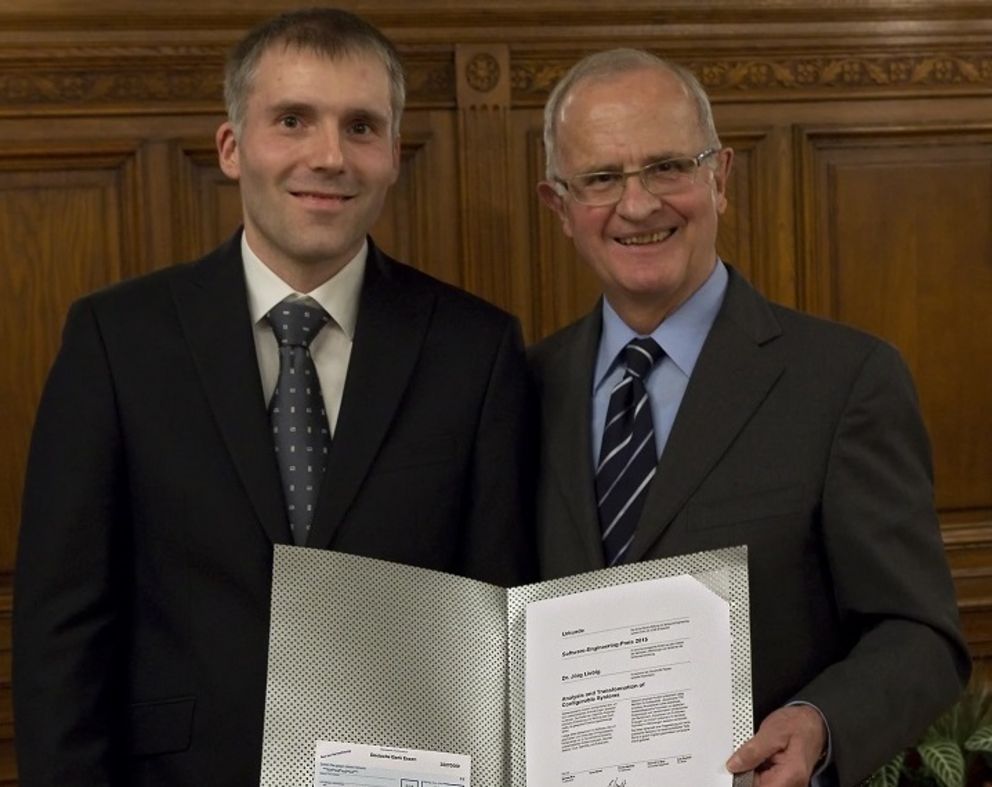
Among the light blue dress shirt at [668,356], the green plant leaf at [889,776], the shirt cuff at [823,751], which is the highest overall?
the light blue dress shirt at [668,356]

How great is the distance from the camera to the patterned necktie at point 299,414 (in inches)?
77.8

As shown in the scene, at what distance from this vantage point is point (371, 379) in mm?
2023

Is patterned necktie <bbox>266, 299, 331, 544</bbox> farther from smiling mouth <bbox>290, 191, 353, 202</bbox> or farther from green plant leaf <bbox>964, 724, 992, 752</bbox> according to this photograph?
green plant leaf <bbox>964, 724, 992, 752</bbox>

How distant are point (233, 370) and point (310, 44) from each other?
414 millimetres

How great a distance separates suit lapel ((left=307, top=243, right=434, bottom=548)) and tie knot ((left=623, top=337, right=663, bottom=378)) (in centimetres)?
27

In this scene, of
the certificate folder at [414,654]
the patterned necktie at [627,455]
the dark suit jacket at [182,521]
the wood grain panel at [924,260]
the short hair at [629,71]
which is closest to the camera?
the certificate folder at [414,654]

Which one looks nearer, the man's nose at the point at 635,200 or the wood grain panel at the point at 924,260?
the man's nose at the point at 635,200

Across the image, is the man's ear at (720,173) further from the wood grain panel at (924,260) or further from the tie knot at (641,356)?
the wood grain panel at (924,260)

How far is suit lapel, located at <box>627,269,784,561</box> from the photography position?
1.99 metres

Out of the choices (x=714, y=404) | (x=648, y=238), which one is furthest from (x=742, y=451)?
(x=648, y=238)

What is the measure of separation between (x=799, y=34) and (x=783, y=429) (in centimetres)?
163

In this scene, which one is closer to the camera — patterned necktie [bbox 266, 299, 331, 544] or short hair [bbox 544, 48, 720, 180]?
patterned necktie [bbox 266, 299, 331, 544]

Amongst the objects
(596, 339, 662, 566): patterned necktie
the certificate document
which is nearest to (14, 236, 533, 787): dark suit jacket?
(596, 339, 662, 566): patterned necktie

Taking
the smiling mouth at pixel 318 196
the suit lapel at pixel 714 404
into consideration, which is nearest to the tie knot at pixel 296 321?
the smiling mouth at pixel 318 196
